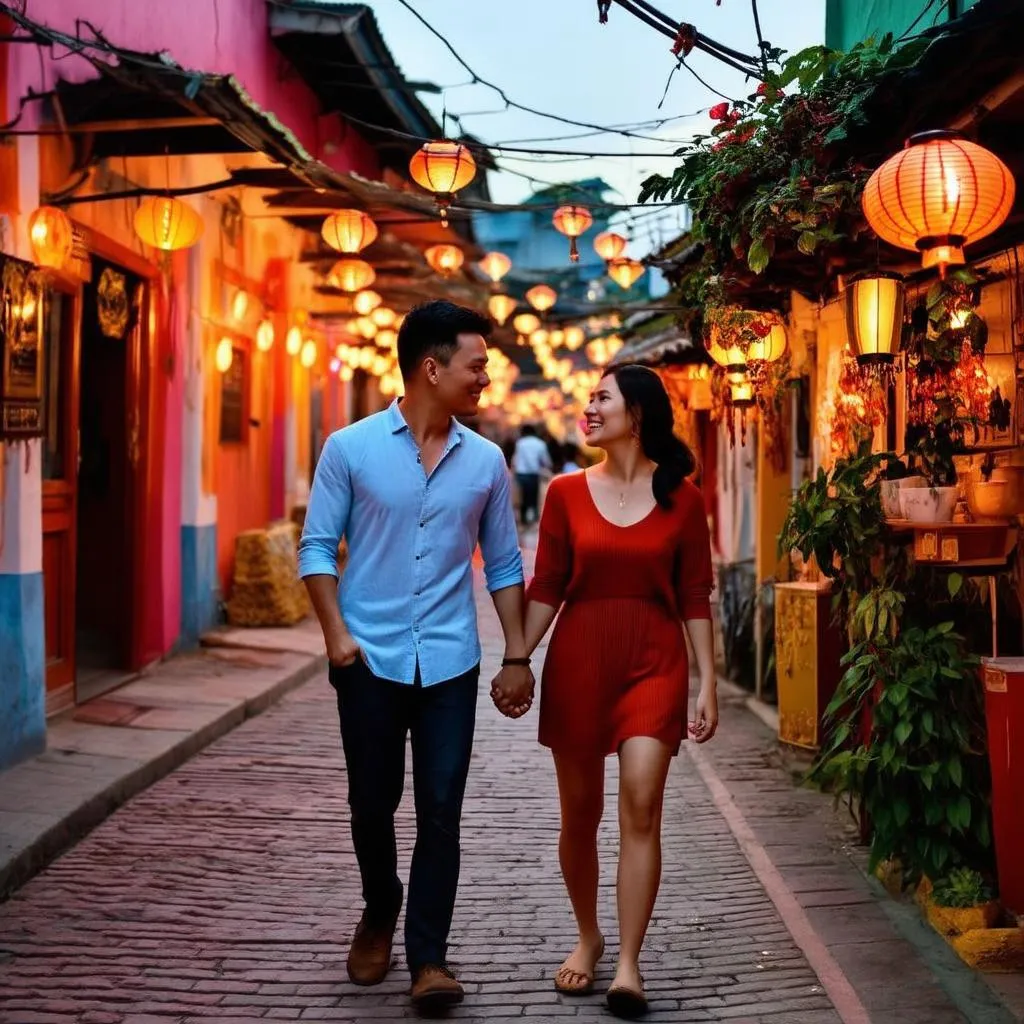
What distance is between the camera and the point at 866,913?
5746mm

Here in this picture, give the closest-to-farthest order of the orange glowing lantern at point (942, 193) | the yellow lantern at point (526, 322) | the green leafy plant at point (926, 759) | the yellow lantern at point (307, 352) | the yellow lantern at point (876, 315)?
the orange glowing lantern at point (942, 193)
the green leafy plant at point (926, 759)
the yellow lantern at point (876, 315)
the yellow lantern at point (307, 352)
the yellow lantern at point (526, 322)

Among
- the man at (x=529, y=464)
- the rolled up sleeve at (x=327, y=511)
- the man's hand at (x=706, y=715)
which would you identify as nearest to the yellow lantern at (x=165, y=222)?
the rolled up sleeve at (x=327, y=511)

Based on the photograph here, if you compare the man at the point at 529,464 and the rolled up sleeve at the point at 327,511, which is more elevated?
the man at the point at 529,464

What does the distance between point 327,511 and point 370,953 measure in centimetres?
161

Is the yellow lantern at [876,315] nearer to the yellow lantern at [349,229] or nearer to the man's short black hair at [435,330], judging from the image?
the man's short black hair at [435,330]

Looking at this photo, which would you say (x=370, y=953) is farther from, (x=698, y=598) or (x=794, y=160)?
(x=794, y=160)

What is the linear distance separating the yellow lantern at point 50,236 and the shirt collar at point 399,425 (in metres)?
4.66

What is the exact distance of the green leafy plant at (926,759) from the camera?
550cm

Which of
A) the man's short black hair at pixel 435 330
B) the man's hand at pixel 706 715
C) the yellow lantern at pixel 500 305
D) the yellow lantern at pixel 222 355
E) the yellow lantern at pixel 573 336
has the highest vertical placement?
the yellow lantern at pixel 573 336

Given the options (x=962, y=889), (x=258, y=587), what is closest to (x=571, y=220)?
(x=258, y=587)

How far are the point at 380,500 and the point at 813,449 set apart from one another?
611 cm

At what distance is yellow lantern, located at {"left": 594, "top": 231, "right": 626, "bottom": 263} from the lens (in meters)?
16.4

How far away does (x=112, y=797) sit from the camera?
7.58 metres

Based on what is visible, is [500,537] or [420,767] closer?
[420,767]
